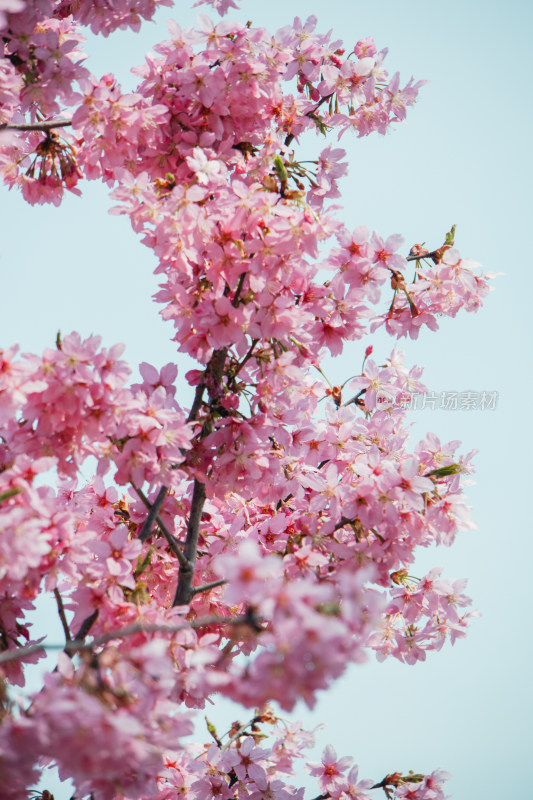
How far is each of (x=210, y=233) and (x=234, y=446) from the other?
97 cm

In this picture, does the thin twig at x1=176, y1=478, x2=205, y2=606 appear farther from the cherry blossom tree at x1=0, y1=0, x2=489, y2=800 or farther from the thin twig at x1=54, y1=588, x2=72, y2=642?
the thin twig at x1=54, y1=588, x2=72, y2=642

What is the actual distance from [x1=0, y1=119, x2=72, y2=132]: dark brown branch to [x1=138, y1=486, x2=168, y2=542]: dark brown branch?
75.4 inches

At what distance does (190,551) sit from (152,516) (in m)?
0.34

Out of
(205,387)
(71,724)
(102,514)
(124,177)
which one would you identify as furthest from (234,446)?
(71,724)

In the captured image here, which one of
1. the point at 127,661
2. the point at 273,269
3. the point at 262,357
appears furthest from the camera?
the point at 262,357

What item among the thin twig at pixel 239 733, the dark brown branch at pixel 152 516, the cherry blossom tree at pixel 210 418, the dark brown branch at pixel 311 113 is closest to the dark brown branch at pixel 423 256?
the cherry blossom tree at pixel 210 418

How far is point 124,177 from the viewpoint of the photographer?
10.1ft

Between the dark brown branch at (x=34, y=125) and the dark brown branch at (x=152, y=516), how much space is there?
6.28 feet

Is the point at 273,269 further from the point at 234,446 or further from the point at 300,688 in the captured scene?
the point at 300,688

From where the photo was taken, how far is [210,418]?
3.15 m

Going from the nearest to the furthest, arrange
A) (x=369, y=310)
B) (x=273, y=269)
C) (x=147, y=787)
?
1. (x=147, y=787)
2. (x=273, y=269)
3. (x=369, y=310)

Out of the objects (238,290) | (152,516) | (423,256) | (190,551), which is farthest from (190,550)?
(423,256)

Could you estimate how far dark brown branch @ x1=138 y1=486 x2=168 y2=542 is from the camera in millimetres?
3041

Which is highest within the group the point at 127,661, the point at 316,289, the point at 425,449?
the point at 316,289
